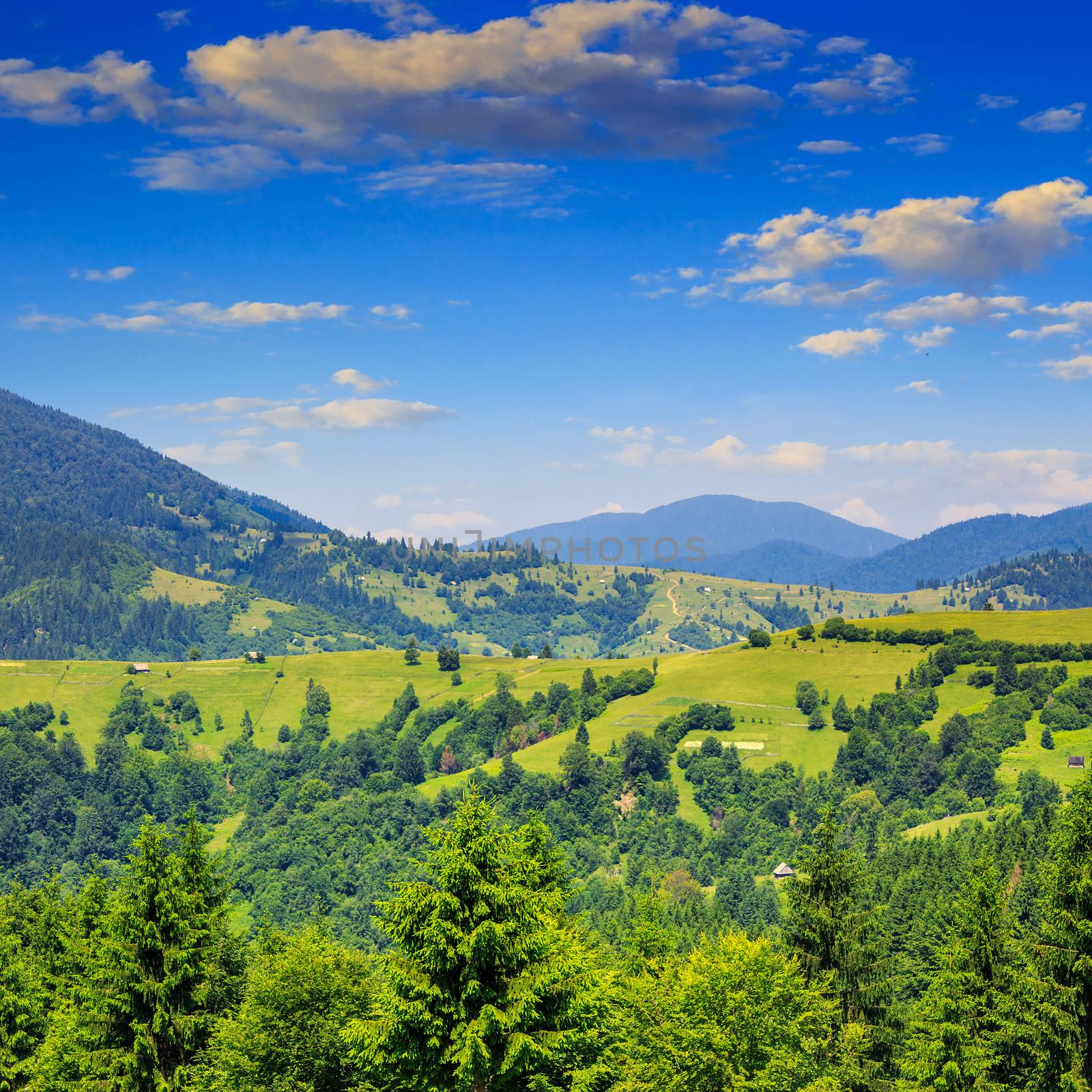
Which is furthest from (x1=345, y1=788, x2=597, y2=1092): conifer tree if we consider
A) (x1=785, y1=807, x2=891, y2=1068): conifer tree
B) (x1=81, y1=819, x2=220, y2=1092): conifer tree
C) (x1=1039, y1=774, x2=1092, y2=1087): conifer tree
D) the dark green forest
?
(x1=1039, y1=774, x2=1092, y2=1087): conifer tree

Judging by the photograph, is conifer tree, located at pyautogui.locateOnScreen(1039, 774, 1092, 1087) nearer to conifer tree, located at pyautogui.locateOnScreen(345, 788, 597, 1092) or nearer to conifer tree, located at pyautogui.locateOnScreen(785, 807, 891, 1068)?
conifer tree, located at pyautogui.locateOnScreen(785, 807, 891, 1068)

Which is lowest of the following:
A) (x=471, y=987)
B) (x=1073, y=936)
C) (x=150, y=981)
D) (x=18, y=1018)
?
(x=18, y=1018)

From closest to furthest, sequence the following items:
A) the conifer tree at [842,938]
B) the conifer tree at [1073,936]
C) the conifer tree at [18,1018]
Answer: the conifer tree at [1073,936] → the conifer tree at [842,938] → the conifer tree at [18,1018]

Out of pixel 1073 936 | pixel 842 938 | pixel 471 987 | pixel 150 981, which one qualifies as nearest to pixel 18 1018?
pixel 150 981

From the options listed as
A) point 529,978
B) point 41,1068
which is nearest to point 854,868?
point 529,978

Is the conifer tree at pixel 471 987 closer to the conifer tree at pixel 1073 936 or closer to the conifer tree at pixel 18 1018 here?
the conifer tree at pixel 1073 936

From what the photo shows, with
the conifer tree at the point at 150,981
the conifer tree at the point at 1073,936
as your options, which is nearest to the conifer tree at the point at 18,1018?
the conifer tree at the point at 150,981

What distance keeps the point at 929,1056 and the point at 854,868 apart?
7763mm

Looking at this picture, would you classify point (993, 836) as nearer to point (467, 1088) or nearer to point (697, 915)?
point (697, 915)

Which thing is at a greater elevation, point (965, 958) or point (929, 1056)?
point (965, 958)

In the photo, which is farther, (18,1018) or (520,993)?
(18,1018)

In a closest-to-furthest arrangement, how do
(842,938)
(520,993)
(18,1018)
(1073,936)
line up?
(520,993) < (1073,936) < (842,938) < (18,1018)

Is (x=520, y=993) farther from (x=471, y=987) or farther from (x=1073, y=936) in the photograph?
(x=1073, y=936)

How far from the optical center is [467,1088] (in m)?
31.4
